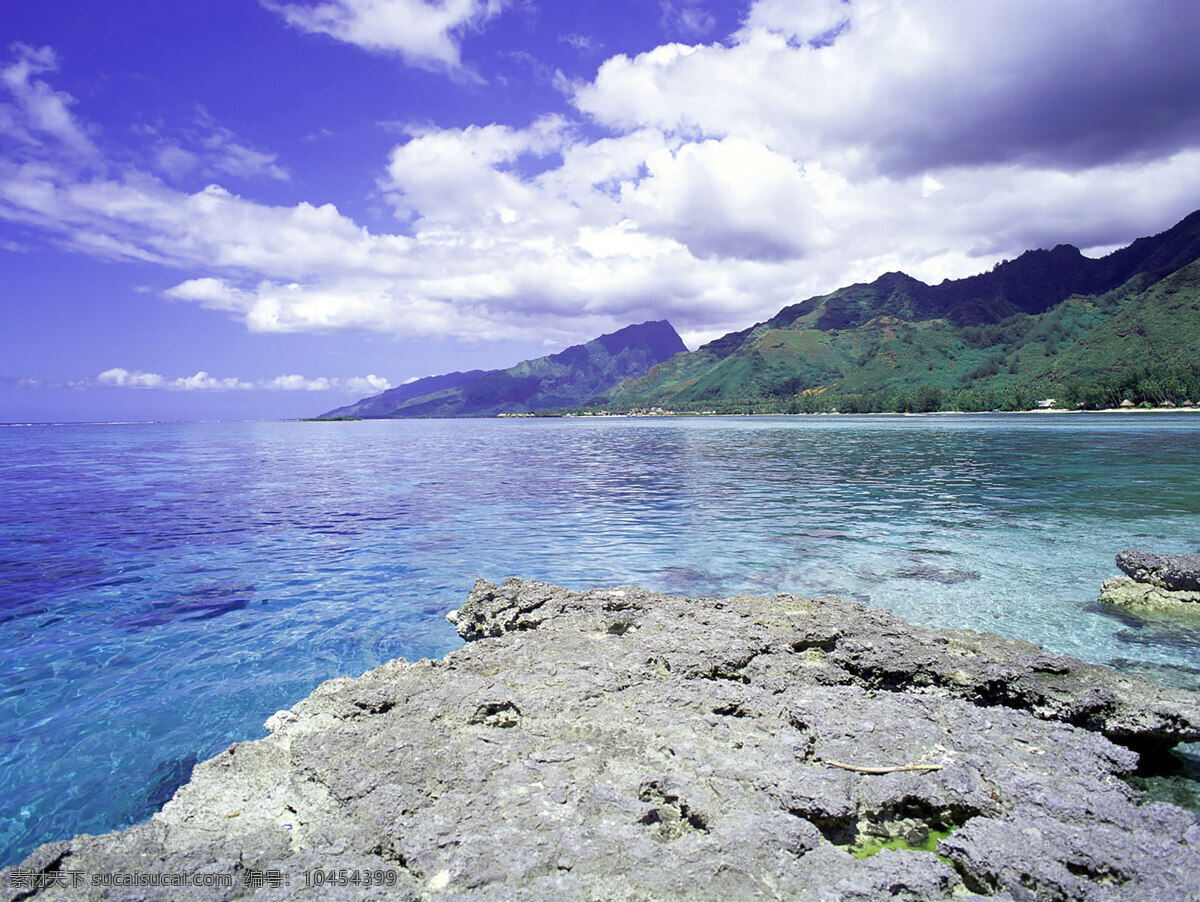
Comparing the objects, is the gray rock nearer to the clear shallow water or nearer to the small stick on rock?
the clear shallow water

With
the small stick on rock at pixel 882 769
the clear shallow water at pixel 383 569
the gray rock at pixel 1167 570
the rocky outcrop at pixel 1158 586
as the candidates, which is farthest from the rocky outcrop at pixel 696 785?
the gray rock at pixel 1167 570

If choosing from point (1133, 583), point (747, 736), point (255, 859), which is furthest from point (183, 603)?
point (1133, 583)

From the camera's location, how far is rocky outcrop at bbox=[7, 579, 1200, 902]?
13.5 feet

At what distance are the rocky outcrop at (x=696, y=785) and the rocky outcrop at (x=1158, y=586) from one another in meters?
5.93

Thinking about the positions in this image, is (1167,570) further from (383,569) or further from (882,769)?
(383,569)

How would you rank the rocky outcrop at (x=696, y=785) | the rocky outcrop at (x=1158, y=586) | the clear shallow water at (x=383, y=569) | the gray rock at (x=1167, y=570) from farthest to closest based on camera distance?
1. the gray rock at (x=1167, y=570)
2. the rocky outcrop at (x=1158, y=586)
3. the clear shallow water at (x=383, y=569)
4. the rocky outcrop at (x=696, y=785)

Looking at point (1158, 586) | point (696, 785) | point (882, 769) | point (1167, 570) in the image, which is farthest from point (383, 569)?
point (1167, 570)

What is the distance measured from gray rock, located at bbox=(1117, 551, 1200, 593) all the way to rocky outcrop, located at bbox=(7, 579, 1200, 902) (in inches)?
258

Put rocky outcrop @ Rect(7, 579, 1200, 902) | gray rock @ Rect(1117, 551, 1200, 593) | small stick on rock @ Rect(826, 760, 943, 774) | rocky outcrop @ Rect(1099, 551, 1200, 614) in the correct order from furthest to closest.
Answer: gray rock @ Rect(1117, 551, 1200, 593) → rocky outcrop @ Rect(1099, 551, 1200, 614) → small stick on rock @ Rect(826, 760, 943, 774) → rocky outcrop @ Rect(7, 579, 1200, 902)

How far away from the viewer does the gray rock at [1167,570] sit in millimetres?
11422

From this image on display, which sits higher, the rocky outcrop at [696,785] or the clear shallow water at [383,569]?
the rocky outcrop at [696,785]

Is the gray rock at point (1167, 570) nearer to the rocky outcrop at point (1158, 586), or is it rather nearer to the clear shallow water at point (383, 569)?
the rocky outcrop at point (1158, 586)

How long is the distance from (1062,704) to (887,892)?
4.20 m

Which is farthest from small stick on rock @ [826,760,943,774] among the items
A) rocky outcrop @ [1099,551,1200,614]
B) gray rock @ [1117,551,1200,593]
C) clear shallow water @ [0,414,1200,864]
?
gray rock @ [1117,551,1200,593]
